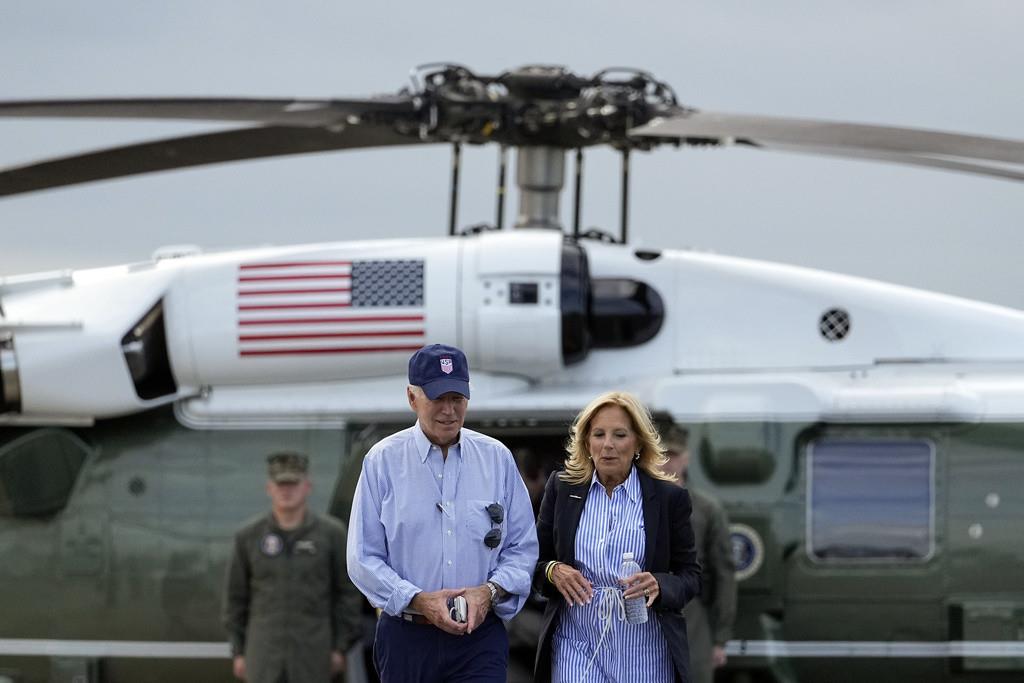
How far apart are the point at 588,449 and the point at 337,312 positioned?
11.1ft

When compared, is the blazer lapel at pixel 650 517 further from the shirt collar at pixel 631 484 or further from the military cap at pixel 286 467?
the military cap at pixel 286 467

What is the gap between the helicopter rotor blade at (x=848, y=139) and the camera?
6.43m

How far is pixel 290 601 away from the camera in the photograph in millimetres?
6852

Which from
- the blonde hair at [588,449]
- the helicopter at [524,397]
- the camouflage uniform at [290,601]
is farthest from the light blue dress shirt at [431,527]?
the helicopter at [524,397]

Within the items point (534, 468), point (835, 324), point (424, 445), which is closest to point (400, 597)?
point (424, 445)

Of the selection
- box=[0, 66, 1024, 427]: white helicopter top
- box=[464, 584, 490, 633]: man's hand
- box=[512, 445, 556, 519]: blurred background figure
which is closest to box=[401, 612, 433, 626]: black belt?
box=[464, 584, 490, 633]: man's hand

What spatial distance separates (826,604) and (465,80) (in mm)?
3329

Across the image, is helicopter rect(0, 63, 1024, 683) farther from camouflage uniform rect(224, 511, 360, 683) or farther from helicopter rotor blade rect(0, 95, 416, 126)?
camouflage uniform rect(224, 511, 360, 683)

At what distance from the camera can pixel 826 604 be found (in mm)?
7000

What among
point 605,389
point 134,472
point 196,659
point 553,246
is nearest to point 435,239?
point 553,246

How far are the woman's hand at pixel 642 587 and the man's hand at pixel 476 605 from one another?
0.40 metres

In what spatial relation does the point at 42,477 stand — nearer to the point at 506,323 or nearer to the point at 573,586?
the point at 506,323

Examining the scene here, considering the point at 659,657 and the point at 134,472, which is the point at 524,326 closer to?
the point at 134,472

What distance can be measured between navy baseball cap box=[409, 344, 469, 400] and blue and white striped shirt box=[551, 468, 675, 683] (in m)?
0.58
